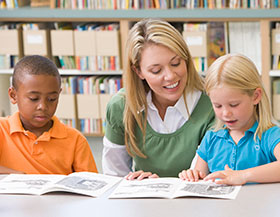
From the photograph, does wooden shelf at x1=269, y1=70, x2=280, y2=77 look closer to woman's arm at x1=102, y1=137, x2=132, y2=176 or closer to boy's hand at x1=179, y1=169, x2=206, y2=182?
woman's arm at x1=102, y1=137, x2=132, y2=176

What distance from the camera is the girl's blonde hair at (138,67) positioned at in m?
1.73

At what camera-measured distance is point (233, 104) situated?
4.96 feet

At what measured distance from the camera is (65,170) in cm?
178

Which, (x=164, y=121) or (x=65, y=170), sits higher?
(x=164, y=121)

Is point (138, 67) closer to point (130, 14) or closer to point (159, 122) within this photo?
point (159, 122)

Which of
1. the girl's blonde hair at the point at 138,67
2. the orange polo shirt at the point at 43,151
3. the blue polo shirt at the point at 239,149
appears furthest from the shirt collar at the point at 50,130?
the blue polo shirt at the point at 239,149

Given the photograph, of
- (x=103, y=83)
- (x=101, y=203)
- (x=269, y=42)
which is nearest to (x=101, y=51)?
(x=103, y=83)

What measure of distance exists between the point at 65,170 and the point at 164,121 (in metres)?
0.37

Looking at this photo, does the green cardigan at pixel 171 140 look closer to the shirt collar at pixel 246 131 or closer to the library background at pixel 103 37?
the shirt collar at pixel 246 131

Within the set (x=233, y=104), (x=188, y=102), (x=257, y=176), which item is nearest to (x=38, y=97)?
(x=188, y=102)

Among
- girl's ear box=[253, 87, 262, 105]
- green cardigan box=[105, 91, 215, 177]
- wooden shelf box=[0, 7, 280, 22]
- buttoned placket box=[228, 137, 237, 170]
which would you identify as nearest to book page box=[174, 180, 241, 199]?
buttoned placket box=[228, 137, 237, 170]

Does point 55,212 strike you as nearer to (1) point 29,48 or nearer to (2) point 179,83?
(2) point 179,83

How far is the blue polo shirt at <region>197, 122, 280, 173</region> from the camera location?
1.52 metres

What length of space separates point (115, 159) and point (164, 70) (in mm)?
406
